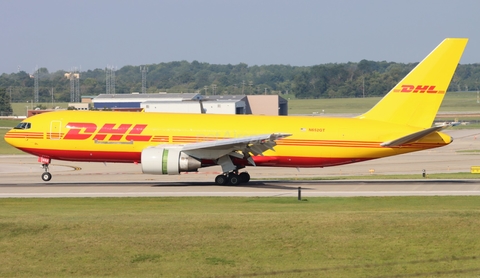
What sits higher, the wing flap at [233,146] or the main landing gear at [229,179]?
the wing flap at [233,146]

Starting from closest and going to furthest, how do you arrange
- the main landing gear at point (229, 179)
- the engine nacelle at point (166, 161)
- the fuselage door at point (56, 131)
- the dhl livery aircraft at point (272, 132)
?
the engine nacelle at point (166, 161) → the dhl livery aircraft at point (272, 132) → the main landing gear at point (229, 179) → the fuselage door at point (56, 131)

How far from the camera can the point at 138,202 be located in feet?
103

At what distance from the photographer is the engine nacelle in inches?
1448

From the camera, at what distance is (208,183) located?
4088cm

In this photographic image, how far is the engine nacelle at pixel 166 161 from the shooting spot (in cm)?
3678

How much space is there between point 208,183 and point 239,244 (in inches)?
816

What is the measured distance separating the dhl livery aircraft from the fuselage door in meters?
0.06

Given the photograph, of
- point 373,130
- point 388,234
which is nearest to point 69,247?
point 388,234

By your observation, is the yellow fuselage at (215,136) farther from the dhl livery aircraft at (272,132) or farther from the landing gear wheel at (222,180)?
the landing gear wheel at (222,180)

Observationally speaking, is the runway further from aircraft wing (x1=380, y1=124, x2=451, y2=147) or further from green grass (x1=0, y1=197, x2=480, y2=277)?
green grass (x1=0, y1=197, x2=480, y2=277)

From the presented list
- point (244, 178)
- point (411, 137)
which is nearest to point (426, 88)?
point (411, 137)

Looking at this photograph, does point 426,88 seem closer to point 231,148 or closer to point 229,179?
point 231,148

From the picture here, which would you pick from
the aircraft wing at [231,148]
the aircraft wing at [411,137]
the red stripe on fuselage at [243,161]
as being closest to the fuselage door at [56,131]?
the red stripe on fuselage at [243,161]

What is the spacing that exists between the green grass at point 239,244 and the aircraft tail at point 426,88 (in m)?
15.3
